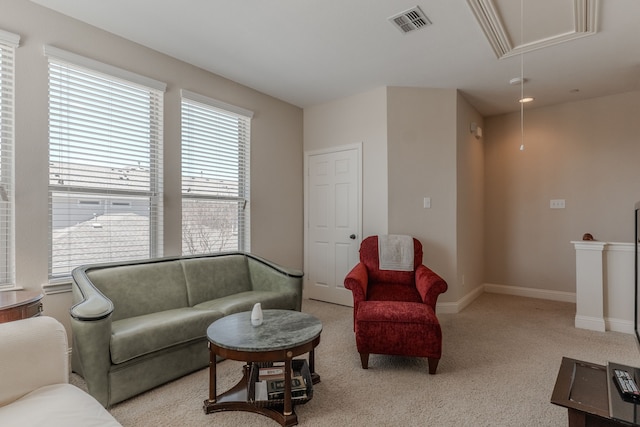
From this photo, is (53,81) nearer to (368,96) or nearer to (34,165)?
(34,165)

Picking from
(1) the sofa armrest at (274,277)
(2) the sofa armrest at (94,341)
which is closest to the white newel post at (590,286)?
(1) the sofa armrest at (274,277)

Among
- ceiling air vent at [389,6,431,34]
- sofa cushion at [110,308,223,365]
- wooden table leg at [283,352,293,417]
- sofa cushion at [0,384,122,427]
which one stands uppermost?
ceiling air vent at [389,6,431,34]

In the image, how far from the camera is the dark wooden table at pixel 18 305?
5.76 ft

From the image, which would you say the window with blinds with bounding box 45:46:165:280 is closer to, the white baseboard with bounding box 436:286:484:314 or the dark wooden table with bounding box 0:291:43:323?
the dark wooden table with bounding box 0:291:43:323

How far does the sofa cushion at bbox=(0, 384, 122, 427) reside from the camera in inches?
44.2

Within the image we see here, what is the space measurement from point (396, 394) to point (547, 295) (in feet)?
12.0

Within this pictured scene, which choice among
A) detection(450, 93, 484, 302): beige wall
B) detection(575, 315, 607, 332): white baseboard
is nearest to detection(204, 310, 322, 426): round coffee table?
detection(450, 93, 484, 302): beige wall

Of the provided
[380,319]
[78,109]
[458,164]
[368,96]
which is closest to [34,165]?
[78,109]

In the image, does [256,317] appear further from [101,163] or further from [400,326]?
[101,163]

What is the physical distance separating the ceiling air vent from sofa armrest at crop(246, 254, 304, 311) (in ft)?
7.77

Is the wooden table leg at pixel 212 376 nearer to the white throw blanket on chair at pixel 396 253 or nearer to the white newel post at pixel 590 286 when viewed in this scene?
the white throw blanket on chair at pixel 396 253

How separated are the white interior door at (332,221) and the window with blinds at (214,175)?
1.03m

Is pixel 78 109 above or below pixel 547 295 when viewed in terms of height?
above

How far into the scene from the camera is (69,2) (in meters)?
2.41
